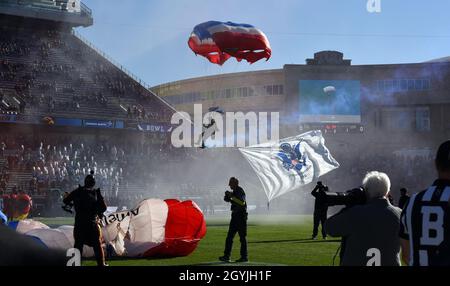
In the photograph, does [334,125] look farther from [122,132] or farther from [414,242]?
[414,242]

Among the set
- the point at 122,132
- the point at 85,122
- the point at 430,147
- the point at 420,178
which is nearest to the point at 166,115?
the point at 122,132

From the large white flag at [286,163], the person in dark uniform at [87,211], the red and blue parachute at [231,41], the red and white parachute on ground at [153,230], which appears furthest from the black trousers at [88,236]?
the red and blue parachute at [231,41]

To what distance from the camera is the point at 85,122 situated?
134 ft

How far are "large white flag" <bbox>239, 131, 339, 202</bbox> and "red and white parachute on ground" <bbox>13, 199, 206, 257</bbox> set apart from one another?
6.88m

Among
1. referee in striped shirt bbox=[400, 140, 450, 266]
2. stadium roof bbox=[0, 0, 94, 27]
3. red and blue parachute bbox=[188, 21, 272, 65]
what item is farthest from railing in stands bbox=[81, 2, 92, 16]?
referee in striped shirt bbox=[400, 140, 450, 266]

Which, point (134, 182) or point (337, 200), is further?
point (134, 182)

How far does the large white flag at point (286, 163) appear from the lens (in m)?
21.0

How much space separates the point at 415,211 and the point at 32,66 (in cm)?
4327

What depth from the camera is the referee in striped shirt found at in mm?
4098

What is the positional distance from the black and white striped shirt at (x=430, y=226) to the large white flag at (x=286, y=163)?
16.0 m

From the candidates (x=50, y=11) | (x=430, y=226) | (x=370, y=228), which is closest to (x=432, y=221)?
(x=430, y=226)

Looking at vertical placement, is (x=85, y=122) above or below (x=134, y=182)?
above

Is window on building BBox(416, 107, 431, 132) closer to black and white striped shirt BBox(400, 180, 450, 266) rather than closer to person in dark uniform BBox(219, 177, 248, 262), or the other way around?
person in dark uniform BBox(219, 177, 248, 262)
